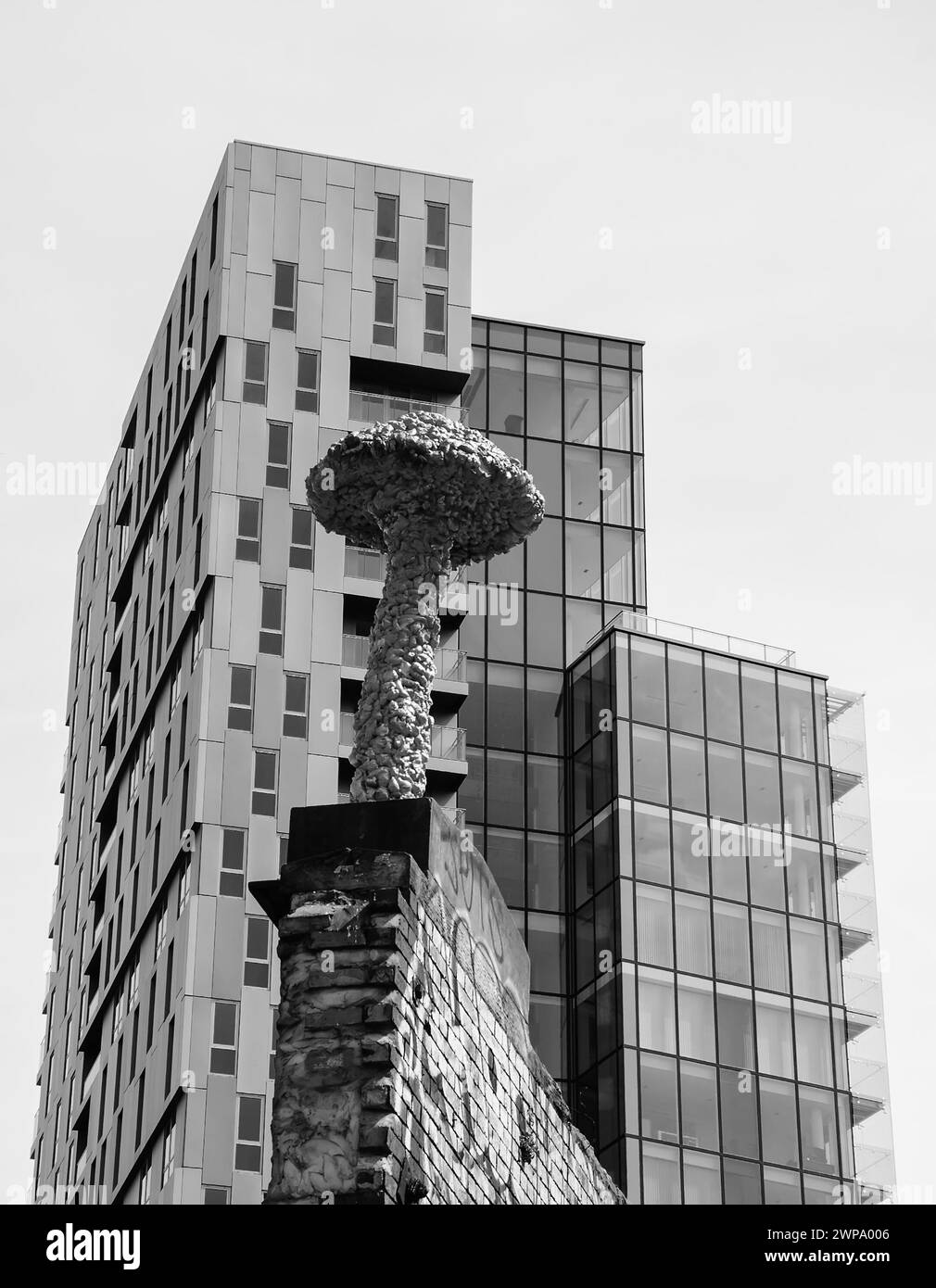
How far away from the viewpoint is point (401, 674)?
1797 centimetres

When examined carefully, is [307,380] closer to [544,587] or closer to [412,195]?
[412,195]

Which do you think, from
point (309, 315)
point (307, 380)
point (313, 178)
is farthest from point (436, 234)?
point (307, 380)

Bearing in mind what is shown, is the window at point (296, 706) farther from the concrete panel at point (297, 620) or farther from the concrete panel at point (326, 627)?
the concrete panel at point (326, 627)

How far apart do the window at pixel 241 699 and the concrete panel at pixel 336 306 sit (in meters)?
9.26

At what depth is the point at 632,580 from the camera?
64.9 m

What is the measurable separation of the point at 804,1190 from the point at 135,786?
17.9 metres

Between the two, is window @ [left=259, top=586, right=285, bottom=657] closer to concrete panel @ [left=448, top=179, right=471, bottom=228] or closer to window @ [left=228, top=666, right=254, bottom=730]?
window @ [left=228, top=666, right=254, bottom=730]

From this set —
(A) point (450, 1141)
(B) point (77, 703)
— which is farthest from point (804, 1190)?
(A) point (450, 1141)

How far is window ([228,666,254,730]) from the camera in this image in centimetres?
5319

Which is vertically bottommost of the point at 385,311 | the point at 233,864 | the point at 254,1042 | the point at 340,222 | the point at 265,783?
the point at 254,1042

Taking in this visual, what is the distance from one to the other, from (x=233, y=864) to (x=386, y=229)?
17.3 metres

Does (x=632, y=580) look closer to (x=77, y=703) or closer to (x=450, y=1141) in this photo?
(x=77, y=703)
